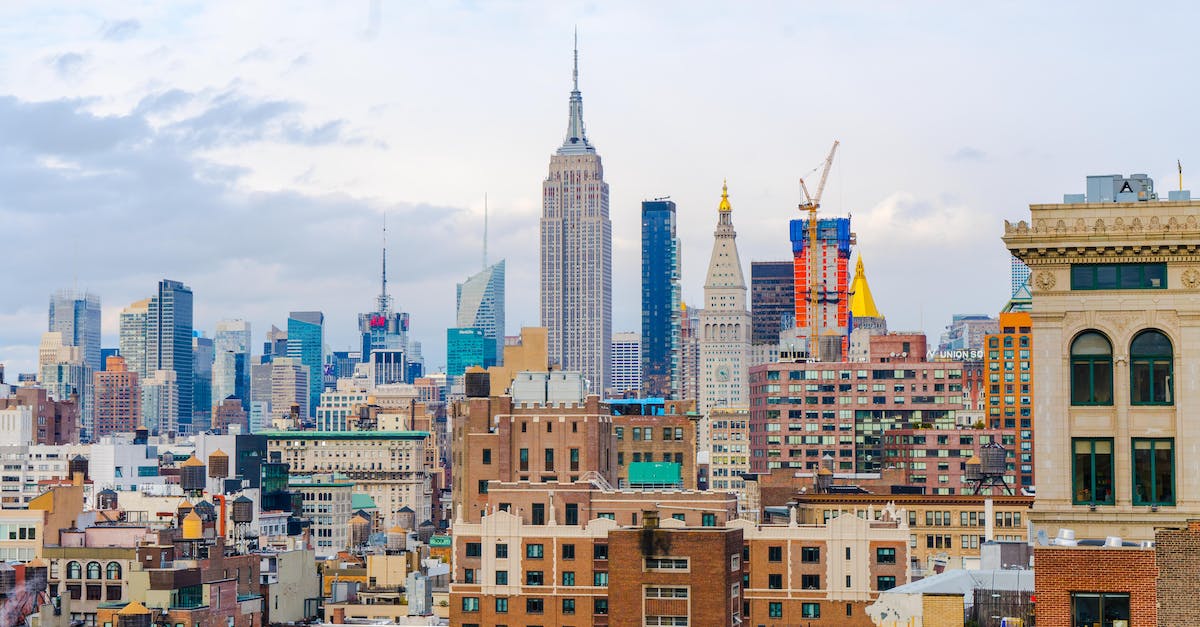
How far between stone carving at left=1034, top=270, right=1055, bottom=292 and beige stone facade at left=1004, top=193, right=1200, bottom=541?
0.07 ft

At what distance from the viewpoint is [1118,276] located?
4281cm

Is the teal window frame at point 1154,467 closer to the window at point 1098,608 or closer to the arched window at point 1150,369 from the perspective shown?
the arched window at point 1150,369

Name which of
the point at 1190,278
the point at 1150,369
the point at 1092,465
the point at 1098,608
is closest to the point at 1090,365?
the point at 1150,369

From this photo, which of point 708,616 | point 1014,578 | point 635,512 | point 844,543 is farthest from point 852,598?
point 1014,578

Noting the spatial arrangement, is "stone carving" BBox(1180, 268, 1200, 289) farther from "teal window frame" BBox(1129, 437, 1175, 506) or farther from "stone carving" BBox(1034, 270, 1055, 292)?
"teal window frame" BBox(1129, 437, 1175, 506)

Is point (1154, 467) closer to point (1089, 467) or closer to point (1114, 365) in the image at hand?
point (1089, 467)

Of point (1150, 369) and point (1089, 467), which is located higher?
point (1150, 369)

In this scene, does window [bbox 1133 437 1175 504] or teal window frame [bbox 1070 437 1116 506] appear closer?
window [bbox 1133 437 1175 504]

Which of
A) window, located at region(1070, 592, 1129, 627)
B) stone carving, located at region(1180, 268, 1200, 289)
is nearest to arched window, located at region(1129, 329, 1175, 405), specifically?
stone carving, located at region(1180, 268, 1200, 289)

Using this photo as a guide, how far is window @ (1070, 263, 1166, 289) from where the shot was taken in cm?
4266

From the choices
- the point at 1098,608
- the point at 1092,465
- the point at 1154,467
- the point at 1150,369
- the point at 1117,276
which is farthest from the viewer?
the point at 1117,276

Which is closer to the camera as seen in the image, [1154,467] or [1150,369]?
[1154,467]

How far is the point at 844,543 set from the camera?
122 m

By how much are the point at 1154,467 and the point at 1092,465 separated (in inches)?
50.1
